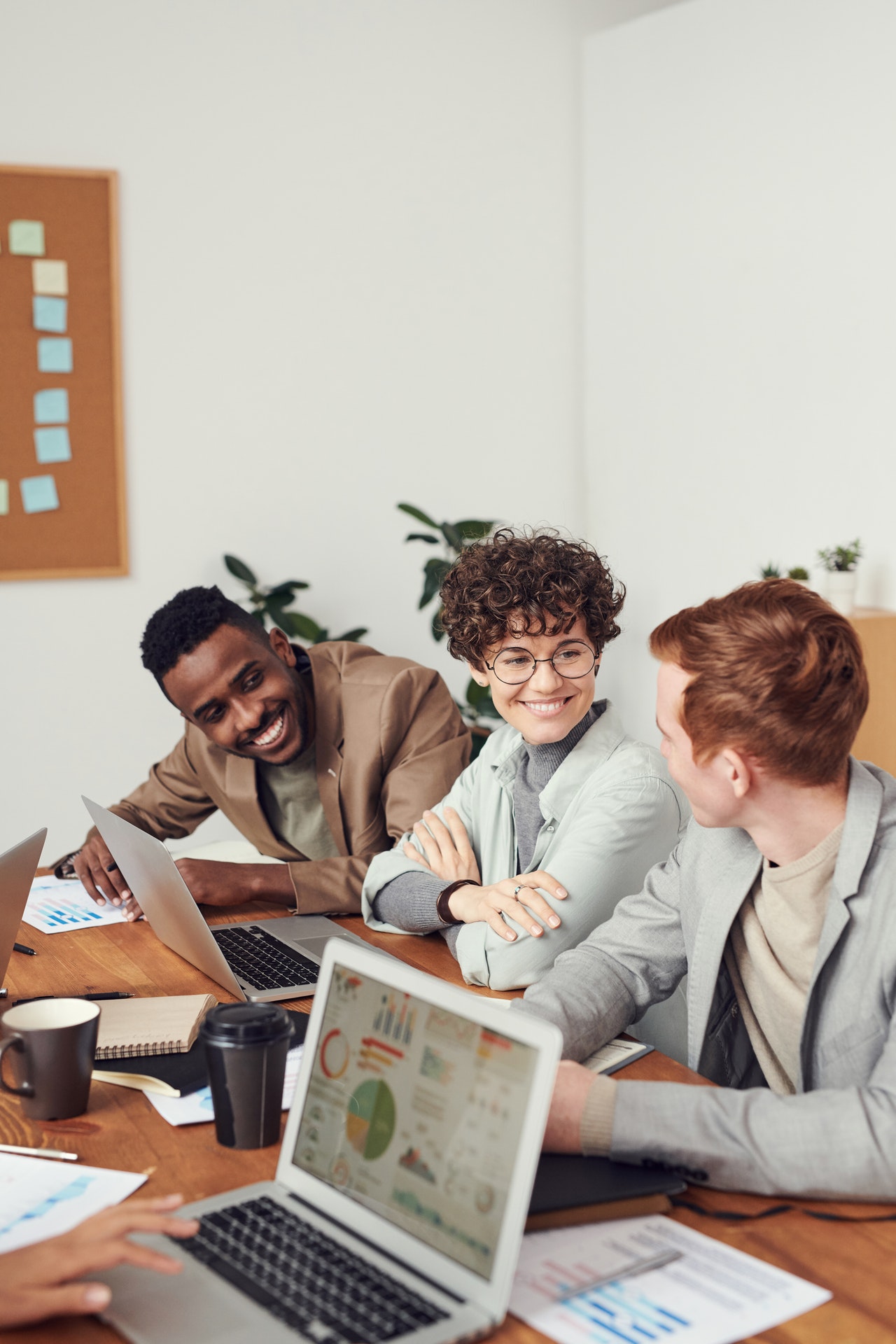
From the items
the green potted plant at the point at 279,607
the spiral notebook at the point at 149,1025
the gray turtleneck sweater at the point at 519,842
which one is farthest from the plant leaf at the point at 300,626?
the spiral notebook at the point at 149,1025

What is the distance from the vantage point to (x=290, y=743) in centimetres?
233

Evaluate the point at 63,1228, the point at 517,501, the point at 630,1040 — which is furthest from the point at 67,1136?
the point at 517,501

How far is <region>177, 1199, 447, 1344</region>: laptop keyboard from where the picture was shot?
851 millimetres

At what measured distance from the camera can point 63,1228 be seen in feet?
3.35

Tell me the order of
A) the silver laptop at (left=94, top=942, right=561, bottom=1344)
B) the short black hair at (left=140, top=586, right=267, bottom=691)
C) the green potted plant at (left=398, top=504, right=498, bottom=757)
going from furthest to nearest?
the green potted plant at (left=398, top=504, right=498, bottom=757) → the short black hair at (left=140, top=586, right=267, bottom=691) → the silver laptop at (left=94, top=942, right=561, bottom=1344)

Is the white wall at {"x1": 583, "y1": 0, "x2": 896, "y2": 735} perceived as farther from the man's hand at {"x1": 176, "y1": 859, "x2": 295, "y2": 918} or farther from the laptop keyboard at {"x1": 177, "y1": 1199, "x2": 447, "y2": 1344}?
the laptop keyboard at {"x1": 177, "y1": 1199, "x2": 447, "y2": 1344}

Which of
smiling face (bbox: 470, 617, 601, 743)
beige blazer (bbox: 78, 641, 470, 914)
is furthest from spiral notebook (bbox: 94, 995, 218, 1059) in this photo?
beige blazer (bbox: 78, 641, 470, 914)

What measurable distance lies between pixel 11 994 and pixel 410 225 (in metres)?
3.09

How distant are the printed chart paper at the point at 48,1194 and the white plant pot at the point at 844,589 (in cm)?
254

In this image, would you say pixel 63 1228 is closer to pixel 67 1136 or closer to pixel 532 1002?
pixel 67 1136

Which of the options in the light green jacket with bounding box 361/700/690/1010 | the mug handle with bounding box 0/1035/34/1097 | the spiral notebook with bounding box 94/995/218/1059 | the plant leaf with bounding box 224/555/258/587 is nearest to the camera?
the mug handle with bounding box 0/1035/34/1097

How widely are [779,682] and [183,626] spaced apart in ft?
4.24

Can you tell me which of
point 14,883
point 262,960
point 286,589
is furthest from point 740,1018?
point 286,589

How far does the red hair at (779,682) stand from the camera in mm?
1223
